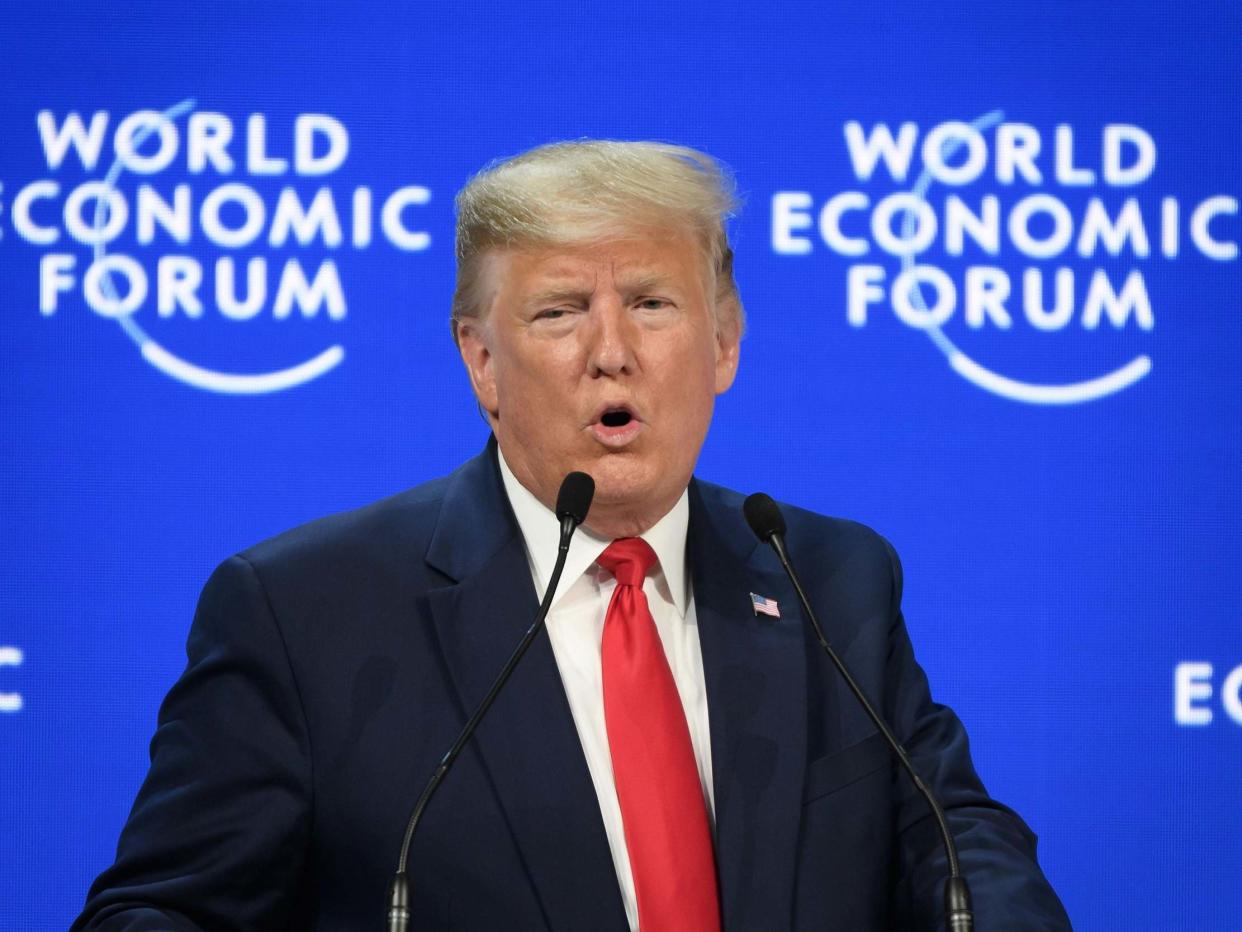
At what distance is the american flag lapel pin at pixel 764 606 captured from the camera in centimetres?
213

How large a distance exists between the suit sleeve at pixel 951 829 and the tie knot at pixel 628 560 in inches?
14.4

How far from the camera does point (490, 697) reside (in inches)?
66.0

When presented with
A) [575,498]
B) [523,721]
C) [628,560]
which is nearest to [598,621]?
[628,560]

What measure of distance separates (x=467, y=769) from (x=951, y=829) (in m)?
0.60

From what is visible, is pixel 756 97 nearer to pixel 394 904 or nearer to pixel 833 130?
pixel 833 130

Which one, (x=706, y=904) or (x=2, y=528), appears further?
(x=2, y=528)

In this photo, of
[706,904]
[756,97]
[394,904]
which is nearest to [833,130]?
[756,97]

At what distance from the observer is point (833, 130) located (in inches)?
124

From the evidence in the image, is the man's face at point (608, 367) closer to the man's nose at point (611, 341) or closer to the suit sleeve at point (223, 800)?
the man's nose at point (611, 341)

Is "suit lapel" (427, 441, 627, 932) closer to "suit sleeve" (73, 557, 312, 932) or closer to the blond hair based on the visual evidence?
"suit sleeve" (73, 557, 312, 932)

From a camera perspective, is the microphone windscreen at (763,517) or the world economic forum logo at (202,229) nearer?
the microphone windscreen at (763,517)

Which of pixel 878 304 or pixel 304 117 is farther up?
pixel 304 117

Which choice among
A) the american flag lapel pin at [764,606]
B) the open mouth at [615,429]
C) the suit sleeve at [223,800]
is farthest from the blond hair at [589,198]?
the suit sleeve at [223,800]

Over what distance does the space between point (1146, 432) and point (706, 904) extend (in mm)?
1702
